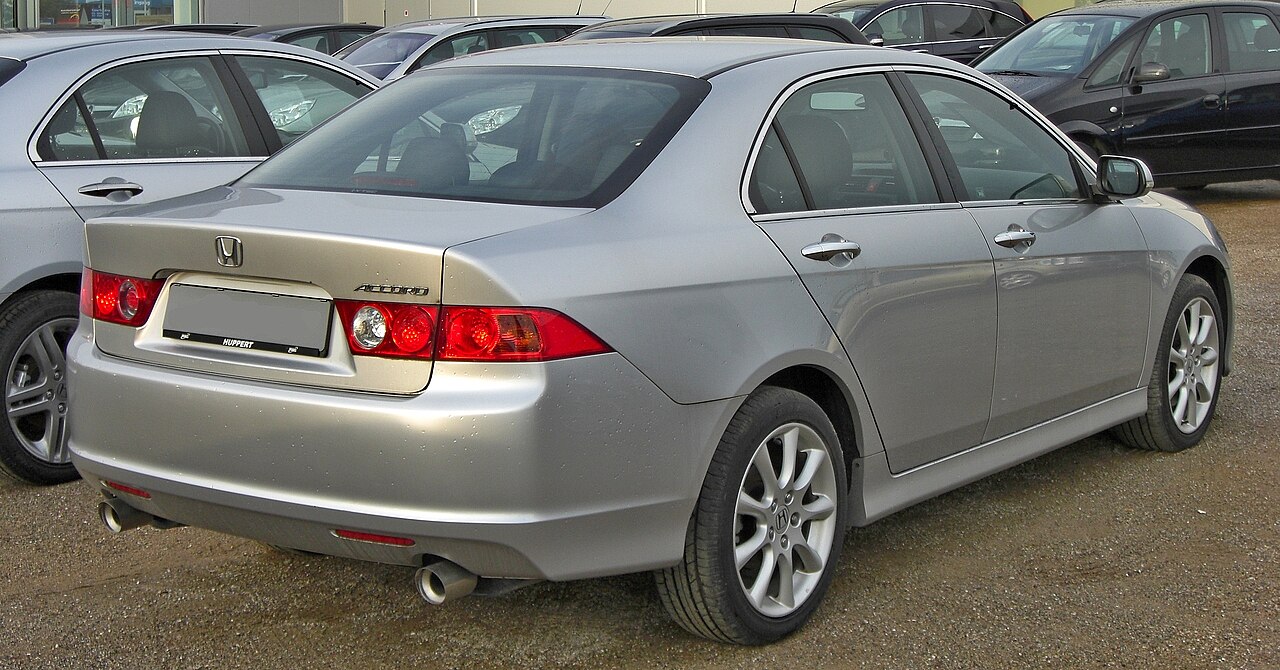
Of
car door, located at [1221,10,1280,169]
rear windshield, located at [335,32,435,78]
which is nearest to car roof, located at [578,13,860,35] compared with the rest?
rear windshield, located at [335,32,435,78]

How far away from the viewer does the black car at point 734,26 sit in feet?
36.3

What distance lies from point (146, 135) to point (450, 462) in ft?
10.4

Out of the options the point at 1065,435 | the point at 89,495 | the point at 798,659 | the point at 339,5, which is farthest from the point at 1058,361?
the point at 339,5

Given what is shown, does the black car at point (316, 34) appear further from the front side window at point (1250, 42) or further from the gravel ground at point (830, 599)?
the gravel ground at point (830, 599)

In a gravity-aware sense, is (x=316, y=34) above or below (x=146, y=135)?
below

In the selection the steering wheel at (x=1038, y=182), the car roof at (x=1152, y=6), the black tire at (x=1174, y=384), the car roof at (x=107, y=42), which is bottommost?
the black tire at (x=1174, y=384)

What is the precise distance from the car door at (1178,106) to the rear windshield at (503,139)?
28.2 ft

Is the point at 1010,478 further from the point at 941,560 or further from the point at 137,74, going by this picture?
the point at 137,74

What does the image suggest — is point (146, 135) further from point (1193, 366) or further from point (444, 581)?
point (1193, 366)

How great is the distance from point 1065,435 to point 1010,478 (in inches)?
17.9

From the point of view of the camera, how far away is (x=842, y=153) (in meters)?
4.19

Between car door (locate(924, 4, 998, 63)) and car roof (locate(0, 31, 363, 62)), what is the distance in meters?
12.5

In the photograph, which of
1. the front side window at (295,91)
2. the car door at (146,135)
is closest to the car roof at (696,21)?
the front side window at (295,91)

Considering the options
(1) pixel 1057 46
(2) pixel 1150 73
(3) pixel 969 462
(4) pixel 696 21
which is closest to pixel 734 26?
(4) pixel 696 21
